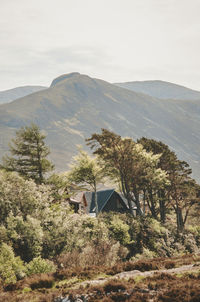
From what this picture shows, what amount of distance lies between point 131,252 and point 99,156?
12.6 m

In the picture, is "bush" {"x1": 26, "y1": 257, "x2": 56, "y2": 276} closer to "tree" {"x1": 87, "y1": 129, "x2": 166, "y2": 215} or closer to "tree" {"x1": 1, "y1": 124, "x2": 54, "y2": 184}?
"tree" {"x1": 1, "y1": 124, "x2": 54, "y2": 184}

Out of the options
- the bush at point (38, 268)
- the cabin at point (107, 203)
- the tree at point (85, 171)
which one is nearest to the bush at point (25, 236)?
the bush at point (38, 268)

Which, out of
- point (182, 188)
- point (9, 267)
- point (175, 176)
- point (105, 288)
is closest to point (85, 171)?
point (175, 176)

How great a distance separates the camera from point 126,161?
120 ft

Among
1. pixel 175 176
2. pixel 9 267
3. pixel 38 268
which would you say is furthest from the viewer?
pixel 175 176

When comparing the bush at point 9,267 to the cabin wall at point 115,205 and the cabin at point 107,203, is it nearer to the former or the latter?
the cabin at point 107,203

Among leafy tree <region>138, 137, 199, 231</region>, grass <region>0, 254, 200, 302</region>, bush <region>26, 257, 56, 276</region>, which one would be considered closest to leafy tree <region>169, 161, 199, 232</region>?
leafy tree <region>138, 137, 199, 231</region>

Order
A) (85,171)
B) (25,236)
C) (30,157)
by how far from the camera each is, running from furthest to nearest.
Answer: (85,171) < (30,157) < (25,236)

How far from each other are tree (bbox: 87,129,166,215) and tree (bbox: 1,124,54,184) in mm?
5916

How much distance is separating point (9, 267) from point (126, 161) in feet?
77.5

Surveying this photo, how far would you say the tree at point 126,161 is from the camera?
3559 centimetres

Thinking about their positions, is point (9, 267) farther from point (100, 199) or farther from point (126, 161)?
point (100, 199)

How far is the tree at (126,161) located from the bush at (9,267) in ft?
64.5

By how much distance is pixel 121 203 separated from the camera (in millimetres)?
62344
